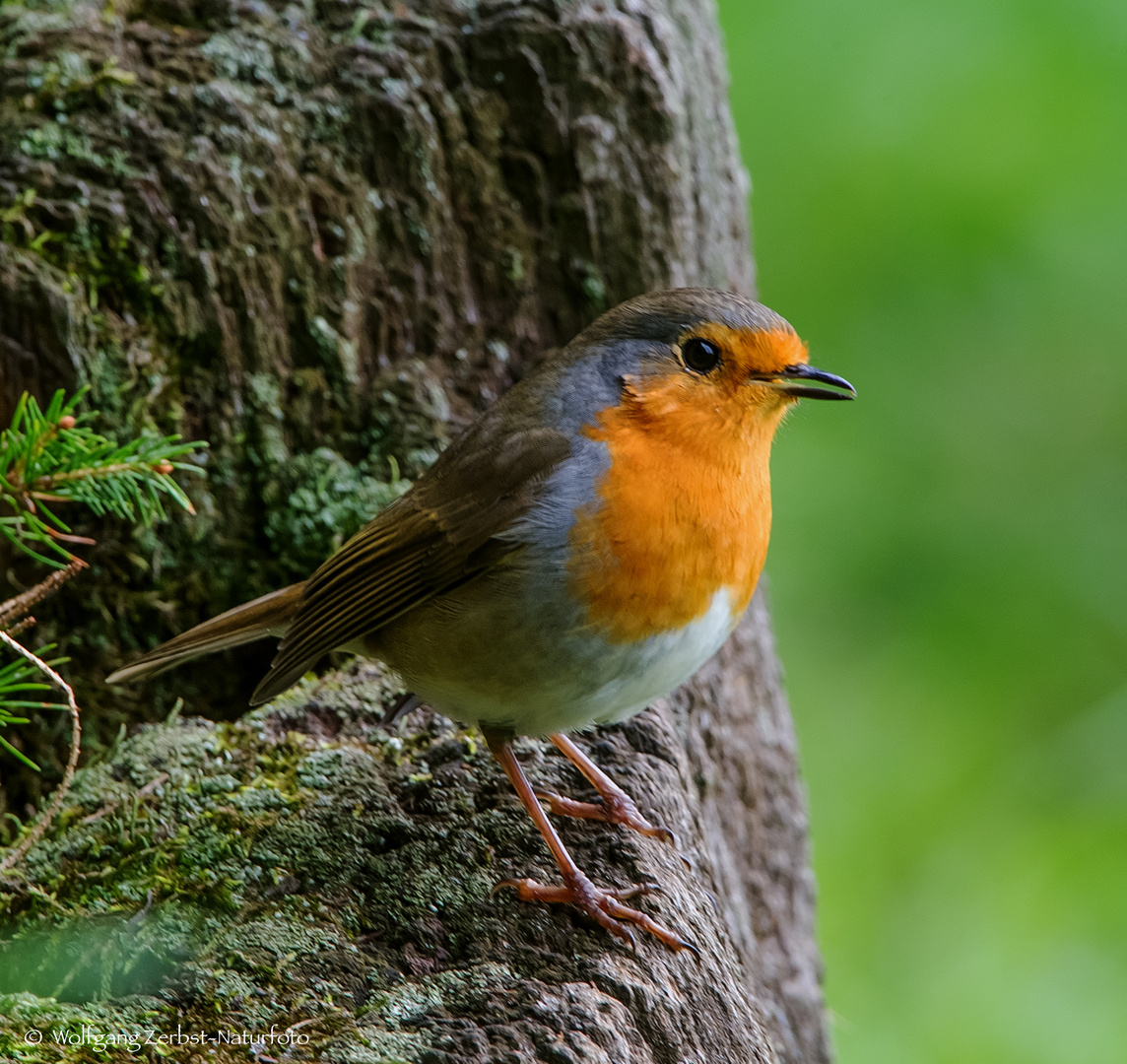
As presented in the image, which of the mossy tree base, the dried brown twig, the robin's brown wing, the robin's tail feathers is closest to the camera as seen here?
the mossy tree base

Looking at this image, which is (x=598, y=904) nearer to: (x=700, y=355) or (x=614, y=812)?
(x=614, y=812)

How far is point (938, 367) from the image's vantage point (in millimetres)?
6004

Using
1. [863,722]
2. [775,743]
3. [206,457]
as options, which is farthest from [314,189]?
[863,722]

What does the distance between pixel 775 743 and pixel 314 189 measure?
2430 millimetres

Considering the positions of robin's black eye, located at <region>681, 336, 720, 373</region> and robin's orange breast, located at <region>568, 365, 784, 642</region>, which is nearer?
robin's orange breast, located at <region>568, 365, 784, 642</region>

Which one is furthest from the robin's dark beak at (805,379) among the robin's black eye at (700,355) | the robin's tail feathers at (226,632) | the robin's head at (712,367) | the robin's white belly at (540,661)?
the robin's tail feathers at (226,632)

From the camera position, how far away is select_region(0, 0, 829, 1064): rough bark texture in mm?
2406

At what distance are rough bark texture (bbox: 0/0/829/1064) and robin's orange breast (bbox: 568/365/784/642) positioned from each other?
62 cm

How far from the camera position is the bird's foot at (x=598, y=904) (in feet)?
8.13

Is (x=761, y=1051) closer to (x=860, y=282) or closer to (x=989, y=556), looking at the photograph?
(x=989, y=556)

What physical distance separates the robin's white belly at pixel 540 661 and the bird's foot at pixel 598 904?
37 centimetres

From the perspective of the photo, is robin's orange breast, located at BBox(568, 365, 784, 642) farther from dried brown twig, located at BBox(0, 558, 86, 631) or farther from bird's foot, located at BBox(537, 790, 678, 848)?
dried brown twig, located at BBox(0, 558, 86, 631)

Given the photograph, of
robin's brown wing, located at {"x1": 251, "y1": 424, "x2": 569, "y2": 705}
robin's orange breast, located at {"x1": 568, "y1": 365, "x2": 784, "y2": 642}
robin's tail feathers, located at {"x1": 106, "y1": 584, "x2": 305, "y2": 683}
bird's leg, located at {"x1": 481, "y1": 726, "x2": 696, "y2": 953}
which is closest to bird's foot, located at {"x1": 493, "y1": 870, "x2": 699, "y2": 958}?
bird's leg, located at {"x1": 481, "y1": 726, "x2": 696, "y2": 953}

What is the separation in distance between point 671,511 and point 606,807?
30.1 inches
